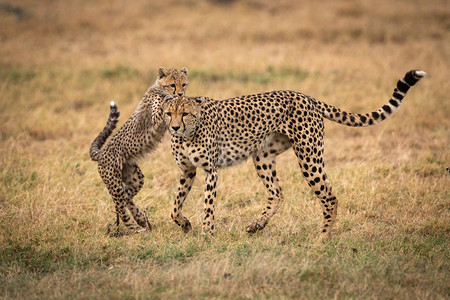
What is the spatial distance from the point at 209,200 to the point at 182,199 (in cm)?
27

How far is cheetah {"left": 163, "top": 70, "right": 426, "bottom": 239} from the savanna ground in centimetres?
26

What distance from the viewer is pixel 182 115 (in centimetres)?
448

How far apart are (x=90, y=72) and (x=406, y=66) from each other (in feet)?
18.3

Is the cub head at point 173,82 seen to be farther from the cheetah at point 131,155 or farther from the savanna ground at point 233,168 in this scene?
the savanna ground at point 233,168

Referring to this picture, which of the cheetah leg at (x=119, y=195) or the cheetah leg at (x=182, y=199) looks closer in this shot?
the cheetah leg at (x=182, y=199)

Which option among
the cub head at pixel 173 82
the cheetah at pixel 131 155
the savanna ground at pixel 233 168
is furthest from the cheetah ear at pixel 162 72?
the savanna ground at pixel 233 168

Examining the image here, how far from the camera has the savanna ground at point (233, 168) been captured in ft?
12.7

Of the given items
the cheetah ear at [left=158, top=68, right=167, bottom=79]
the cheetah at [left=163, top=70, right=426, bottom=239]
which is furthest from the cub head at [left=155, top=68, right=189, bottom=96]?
the cheetah at [left=163, top=70, right=426, bottom=239]

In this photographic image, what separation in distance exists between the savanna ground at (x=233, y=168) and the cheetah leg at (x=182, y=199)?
0.36 feet

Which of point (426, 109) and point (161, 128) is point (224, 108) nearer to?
point (161, 128)

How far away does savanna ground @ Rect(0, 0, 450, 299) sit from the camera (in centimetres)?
386

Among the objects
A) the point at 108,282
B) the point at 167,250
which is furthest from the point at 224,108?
the point at 108,282

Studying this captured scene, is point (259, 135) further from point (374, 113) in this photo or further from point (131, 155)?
point (131, 155)

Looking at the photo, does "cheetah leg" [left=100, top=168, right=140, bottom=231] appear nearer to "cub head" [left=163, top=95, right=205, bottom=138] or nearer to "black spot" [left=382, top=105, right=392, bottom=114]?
"cub head" [left=163, top=95, right=205, bottom=138]
